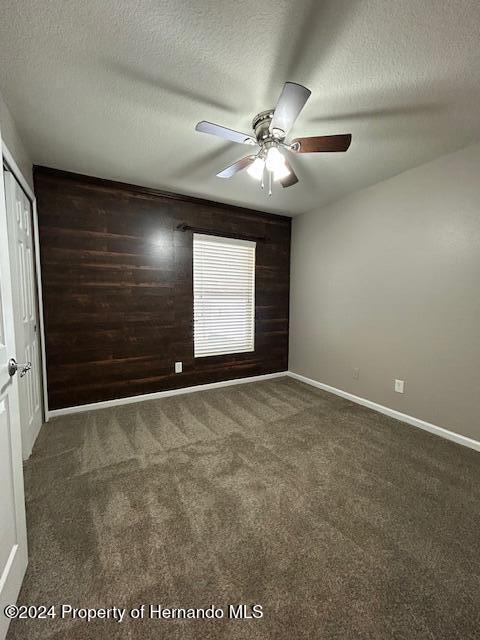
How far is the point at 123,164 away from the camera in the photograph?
2.56 metres

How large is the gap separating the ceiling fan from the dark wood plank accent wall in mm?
1469

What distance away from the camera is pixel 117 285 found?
10.0ft

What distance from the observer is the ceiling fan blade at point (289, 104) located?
1.30 metres

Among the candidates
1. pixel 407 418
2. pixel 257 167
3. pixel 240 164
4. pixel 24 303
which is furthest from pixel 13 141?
pixel 407 418

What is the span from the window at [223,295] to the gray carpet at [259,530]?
4.58ft

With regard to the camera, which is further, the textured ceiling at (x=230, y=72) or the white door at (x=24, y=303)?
the white door at (x=24, y=303)

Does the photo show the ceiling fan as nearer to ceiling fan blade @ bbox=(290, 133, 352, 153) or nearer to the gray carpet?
ceiling fan blade @ bbox=(290, 133, 352, 153)

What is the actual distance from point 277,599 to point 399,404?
7.41ft

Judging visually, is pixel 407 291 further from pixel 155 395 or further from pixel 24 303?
pixel 24 303

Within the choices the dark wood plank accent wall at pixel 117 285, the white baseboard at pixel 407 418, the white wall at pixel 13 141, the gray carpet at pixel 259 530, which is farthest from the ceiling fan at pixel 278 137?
the white baseboard at pixel 407 418

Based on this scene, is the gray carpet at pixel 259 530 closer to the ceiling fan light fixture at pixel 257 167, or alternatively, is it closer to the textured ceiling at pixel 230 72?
the ceiling fan light fixture at pixel 257 167

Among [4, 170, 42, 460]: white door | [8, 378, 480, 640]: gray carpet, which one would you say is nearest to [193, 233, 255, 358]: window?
[8, 378, 480, 640]: gray carpet

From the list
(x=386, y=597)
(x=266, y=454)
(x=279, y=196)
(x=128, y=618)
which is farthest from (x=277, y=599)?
(x=279, y=196)

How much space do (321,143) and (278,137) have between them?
0.93 ft
